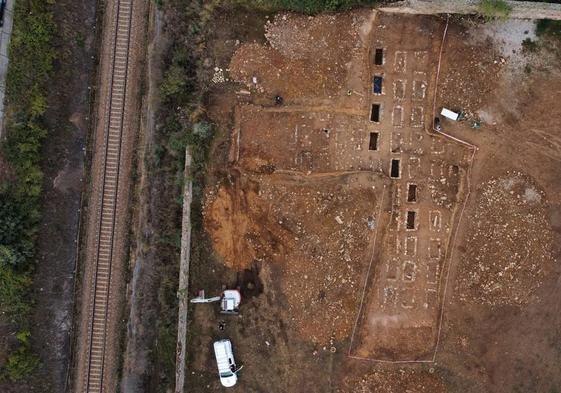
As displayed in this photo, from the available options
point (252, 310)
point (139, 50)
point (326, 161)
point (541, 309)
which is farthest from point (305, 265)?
point (139, 50)

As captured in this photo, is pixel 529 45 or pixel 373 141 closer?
pixel 529 45

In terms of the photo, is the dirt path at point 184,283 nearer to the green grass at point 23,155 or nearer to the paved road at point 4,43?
the green grass at point 23,155

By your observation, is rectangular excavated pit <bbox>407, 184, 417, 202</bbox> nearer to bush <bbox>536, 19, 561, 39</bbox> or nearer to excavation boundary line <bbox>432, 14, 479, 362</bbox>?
excavation boundary line <bbox>432, 14, 479, 362</bbox>

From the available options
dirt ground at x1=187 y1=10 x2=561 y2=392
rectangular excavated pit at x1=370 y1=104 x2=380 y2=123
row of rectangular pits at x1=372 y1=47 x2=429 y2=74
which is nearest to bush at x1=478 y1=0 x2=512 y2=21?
dirt ground at x1=187 y1=10 x2=561 y2=392

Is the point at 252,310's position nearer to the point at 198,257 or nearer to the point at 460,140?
the point at 198,257

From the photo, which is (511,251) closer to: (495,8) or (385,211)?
(385,211)

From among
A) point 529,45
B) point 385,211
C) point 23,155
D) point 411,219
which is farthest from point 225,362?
point 529,45
